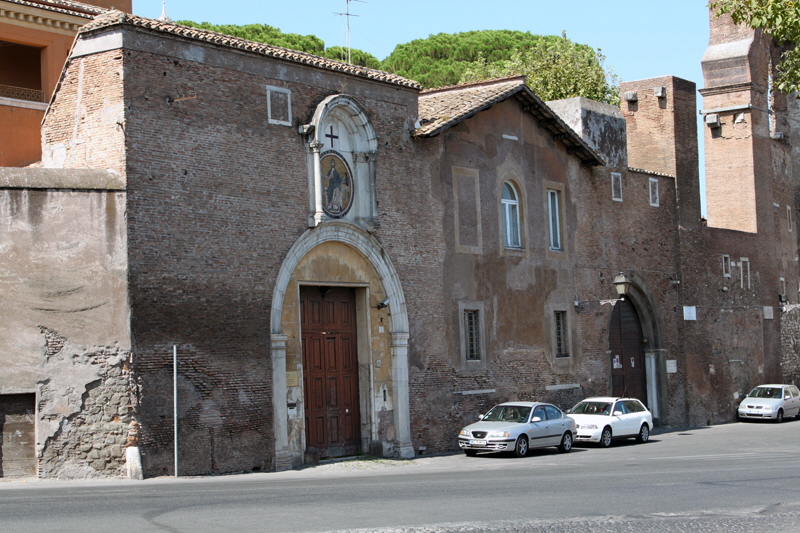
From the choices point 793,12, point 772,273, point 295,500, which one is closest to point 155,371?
point 295,500

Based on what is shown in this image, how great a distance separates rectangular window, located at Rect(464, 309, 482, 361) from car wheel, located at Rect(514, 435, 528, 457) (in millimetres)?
3513

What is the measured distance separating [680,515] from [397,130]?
45.8 ft

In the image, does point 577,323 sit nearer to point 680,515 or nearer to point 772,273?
point 772,273

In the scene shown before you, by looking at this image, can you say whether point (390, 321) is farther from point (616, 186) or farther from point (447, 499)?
point (616, 186)

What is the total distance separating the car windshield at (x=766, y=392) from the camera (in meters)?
37.4

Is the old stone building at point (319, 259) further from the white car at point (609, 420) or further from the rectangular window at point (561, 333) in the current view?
the white car at point (609, 420)

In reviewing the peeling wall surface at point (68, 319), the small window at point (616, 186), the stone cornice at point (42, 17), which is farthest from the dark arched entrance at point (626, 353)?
the peeling wall surface at point (68, 319)

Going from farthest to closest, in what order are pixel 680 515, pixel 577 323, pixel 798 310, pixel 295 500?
pixel 798 310 → pixel 577 323 → pixel 295 500 → pixel 680 515

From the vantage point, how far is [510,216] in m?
28.8

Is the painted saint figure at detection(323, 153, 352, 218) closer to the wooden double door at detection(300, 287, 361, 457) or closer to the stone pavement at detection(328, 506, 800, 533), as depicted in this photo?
the wooden double door at detection(300, 287, 361, 457)

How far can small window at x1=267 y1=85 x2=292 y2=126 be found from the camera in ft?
71.3

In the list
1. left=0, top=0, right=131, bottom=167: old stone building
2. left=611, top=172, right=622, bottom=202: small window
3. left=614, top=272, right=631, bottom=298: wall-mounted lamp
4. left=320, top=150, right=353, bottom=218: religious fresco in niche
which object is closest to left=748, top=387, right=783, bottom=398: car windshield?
left=614, top=272, right=631, bottom=298: wall-mounted lamp

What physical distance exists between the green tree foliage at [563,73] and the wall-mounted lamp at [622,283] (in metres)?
21.2

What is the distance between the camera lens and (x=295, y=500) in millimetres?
14219
